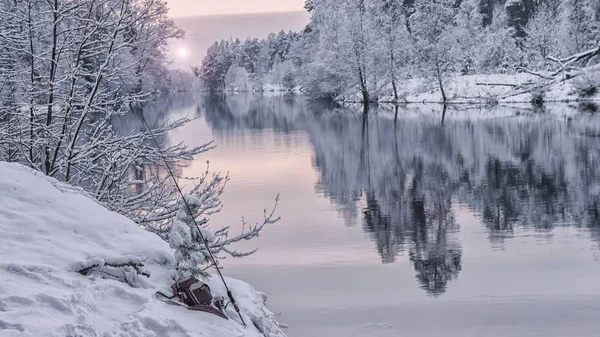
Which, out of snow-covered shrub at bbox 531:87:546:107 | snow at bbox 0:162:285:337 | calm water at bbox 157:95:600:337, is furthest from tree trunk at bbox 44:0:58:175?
snow-covered shrub at bbox 531:87:546:107

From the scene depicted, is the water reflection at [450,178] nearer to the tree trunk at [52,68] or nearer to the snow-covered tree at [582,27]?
the tree trunk at [52,68]

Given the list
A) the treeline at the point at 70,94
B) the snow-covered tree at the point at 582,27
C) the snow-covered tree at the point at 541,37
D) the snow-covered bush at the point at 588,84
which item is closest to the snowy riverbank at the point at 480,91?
the snow-covered bush at the point at 588,84

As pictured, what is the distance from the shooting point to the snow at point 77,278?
14.7 feet

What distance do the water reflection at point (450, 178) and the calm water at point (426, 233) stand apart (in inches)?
2.6

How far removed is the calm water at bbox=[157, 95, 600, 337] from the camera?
945 cm

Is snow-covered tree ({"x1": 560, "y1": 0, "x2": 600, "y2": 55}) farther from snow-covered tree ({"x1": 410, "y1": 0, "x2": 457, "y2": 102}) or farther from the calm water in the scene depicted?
the calm water

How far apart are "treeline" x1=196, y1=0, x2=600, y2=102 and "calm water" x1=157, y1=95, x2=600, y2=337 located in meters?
30.9

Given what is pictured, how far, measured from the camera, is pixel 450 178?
20719 millimetres

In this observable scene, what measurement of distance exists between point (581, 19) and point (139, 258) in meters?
64.8

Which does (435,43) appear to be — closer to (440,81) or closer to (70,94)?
(440,81)

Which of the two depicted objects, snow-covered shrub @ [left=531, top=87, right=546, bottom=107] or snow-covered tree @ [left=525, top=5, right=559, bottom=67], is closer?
snow-covered shrub @ [left=531, top=87, right=546, bottom=107]

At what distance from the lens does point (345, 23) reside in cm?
6344

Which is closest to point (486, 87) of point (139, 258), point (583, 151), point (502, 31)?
point (502, 31)

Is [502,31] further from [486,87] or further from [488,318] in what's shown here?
[488,318]
